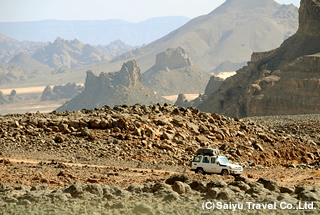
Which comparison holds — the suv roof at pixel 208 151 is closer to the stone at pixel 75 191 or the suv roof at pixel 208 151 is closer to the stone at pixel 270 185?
the stone at pixel 270 185

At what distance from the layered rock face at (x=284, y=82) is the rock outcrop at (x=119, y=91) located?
68.7 metres

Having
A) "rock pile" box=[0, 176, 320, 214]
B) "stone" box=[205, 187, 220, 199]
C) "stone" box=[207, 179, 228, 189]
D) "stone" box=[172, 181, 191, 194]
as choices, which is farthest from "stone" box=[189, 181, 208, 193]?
"stone" box=[205, 187, 220, 199]

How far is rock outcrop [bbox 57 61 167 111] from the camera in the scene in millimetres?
159625

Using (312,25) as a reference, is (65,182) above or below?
below

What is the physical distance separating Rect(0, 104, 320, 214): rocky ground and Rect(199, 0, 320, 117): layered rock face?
124 ft

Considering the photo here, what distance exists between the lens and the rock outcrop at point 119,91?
160 metres

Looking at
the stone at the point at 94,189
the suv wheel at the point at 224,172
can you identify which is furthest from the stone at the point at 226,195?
the suv wheel at the point at 224,172

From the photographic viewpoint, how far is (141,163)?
22.9m

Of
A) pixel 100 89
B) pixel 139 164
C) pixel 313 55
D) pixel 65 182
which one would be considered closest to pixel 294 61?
pixel 313 55

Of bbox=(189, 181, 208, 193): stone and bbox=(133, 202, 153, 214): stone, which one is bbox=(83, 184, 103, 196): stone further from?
bbox=(189, 181, 208, 193): stone

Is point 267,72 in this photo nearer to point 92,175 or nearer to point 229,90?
point 229,90

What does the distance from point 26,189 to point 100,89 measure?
518 ft

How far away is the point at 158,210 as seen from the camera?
13.5 m

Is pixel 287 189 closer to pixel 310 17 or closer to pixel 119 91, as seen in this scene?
pixel 310 17
